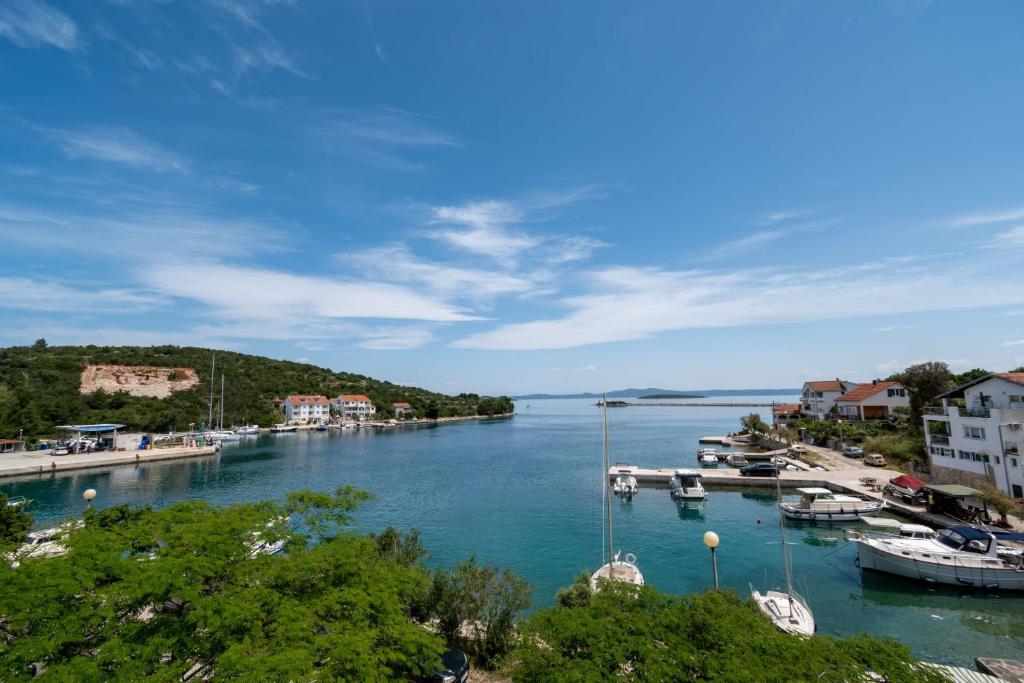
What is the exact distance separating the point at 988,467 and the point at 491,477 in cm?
4217

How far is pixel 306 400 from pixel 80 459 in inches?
2580

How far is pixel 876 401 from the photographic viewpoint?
219 ft

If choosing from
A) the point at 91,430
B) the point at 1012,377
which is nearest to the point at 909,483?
the point at 1012,377

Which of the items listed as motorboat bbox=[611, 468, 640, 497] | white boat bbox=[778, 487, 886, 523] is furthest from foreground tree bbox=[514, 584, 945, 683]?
motorboat bbox=[611, 468, 640, 497]

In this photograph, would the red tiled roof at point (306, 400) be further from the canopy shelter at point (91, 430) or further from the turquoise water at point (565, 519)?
the turquoise water at point (565, 519)

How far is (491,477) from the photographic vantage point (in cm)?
5291

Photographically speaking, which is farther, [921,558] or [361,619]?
[921,558]

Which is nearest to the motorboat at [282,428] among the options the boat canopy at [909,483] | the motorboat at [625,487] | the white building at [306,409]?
the white building at [306,409]

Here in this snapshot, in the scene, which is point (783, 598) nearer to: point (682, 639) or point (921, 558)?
point (921, 558)

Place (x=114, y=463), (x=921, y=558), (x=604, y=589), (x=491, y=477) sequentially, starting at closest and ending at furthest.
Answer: (x=604, y=589) → (x=921, y=558) → (x=491, y=477) → (x=114, y=463)

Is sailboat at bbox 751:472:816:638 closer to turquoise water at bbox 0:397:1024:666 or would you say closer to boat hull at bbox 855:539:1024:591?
turquoise water at bbox 0:397:1024:666

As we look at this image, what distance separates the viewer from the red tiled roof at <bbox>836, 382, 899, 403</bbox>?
66625 mm

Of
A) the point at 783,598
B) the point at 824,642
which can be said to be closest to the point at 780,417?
the point at 783,598

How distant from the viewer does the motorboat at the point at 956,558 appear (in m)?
20.4
